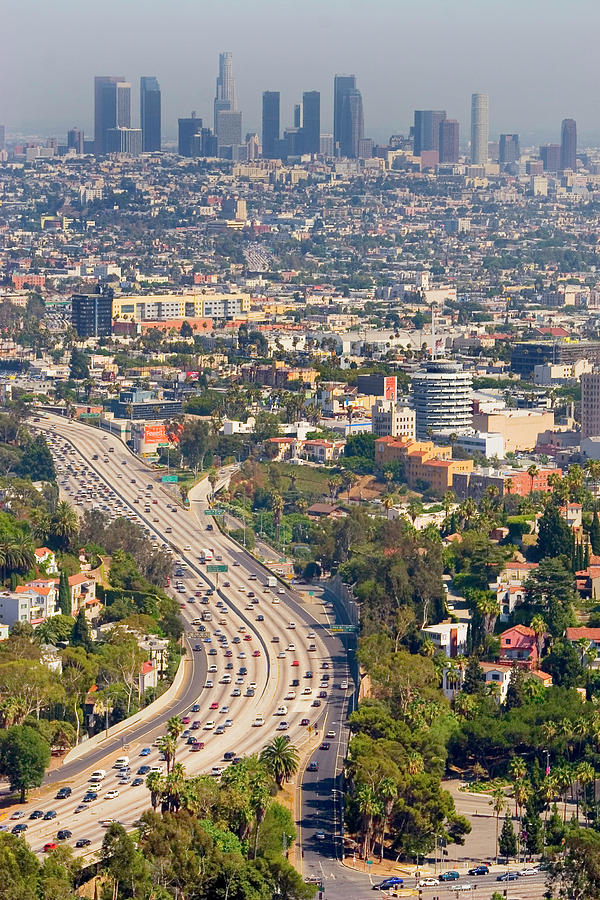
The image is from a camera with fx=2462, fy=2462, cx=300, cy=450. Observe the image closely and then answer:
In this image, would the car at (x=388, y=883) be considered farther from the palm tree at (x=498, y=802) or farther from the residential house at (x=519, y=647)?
the residential house at (x=519, y=647)

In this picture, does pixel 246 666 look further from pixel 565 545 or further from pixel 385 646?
pixel 565 545

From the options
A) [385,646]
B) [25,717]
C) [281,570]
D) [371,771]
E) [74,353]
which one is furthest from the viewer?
[74,353]

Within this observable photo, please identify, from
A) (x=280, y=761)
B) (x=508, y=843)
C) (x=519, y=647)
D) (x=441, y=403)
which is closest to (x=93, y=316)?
(x=441, y=403)

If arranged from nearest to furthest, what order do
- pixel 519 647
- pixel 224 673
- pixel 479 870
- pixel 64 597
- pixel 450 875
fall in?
1. pixel 450 875
2. pixel 479 870
3. pixel 519 647
4. pixel 224 673
5. pixel 64 597

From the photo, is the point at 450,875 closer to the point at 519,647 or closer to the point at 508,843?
the point at 508,843

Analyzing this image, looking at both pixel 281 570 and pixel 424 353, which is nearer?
pixel 281 570

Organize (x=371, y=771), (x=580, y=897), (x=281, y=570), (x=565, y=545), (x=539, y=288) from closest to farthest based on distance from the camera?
(x=580, y=897) < (x=371, y=771) < (x=565, y=545) < (x=281, y=570) < (x=539, y=288)

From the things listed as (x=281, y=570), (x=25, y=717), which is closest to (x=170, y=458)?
(x=281, y=570)

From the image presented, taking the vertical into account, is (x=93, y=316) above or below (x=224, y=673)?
above
